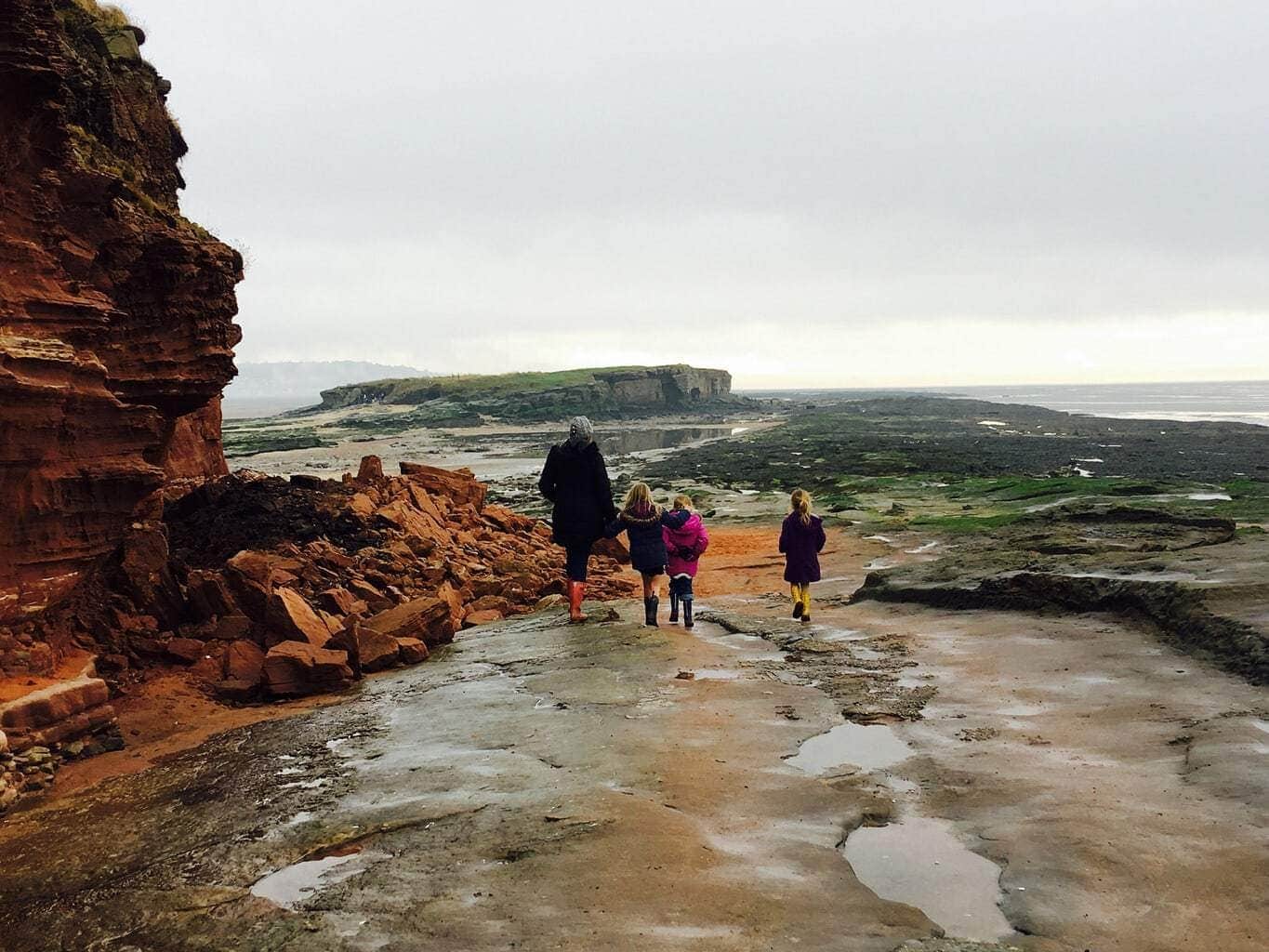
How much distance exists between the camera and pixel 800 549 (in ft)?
38.1

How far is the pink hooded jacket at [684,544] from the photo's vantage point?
11094 mm

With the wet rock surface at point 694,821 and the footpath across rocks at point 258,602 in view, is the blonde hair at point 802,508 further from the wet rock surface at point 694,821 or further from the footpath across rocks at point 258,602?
the footpath across rocks at point 258,602

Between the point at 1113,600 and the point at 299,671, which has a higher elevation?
the point at 1113,600

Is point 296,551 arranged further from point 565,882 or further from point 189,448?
point 565,882

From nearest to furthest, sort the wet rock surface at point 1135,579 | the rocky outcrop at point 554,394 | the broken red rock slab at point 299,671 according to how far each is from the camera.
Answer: the wet rock surface at point 1135,579
the broken red rock slab at point 299,671
the rocky outcrop at point 554,394

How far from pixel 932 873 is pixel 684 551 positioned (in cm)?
657

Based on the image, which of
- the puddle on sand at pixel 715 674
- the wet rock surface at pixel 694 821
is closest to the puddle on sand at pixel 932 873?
the wet rock surface at pixel 694 821

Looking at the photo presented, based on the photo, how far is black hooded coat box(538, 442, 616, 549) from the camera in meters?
11.0

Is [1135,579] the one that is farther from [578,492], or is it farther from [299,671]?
[299,671]

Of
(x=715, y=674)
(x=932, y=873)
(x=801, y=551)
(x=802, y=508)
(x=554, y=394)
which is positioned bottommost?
(x=715, y=674)

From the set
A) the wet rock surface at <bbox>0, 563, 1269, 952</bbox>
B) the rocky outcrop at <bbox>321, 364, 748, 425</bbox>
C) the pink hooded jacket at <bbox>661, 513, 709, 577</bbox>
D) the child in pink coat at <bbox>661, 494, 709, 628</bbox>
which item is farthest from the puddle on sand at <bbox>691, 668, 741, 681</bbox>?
the rocky outcrop at <bbox>321, 364, 748, 425</bbox>

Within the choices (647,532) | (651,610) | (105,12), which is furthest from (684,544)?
(105,12)

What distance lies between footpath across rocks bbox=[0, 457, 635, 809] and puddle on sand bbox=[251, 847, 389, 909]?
9.95ft

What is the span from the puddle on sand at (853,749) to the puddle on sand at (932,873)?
96 centimetres
